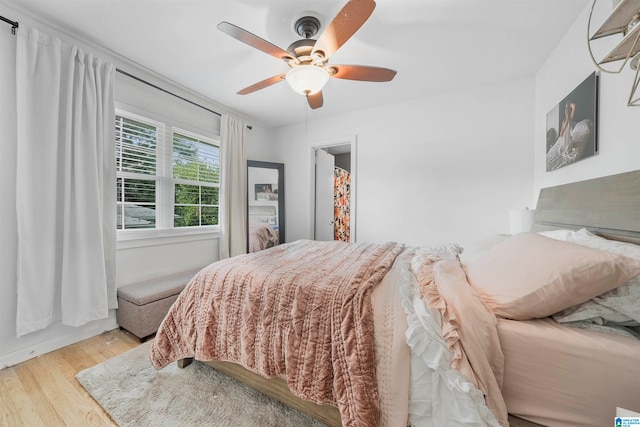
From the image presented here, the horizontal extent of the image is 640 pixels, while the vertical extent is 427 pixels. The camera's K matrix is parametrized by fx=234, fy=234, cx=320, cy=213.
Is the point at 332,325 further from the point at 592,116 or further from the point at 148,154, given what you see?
the point at 148,154

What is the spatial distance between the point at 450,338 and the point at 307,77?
5.63ft

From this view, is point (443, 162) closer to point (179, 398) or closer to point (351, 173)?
point (351, 173)

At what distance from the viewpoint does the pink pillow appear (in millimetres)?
801

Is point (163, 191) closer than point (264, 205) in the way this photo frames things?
Yes

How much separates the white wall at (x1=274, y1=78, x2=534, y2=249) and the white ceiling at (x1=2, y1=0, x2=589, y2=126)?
0.29 metres

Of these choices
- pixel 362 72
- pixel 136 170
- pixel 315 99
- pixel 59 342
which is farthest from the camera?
pixel 136 170

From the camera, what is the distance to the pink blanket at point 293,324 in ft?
3.23

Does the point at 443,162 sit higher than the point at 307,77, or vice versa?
the point at 307,77

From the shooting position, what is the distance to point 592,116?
148 cm

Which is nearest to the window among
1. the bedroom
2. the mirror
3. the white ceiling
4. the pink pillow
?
the bedroom

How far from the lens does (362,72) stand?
5.83 feet

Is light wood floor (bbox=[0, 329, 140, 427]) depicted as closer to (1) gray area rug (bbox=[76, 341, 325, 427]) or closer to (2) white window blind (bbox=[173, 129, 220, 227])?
(1) gray area rug (bbox=[76, 341, 325, 427])

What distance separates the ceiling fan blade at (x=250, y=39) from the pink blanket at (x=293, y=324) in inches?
56.0

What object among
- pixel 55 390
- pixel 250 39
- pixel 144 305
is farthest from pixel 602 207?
pixel 55 390
